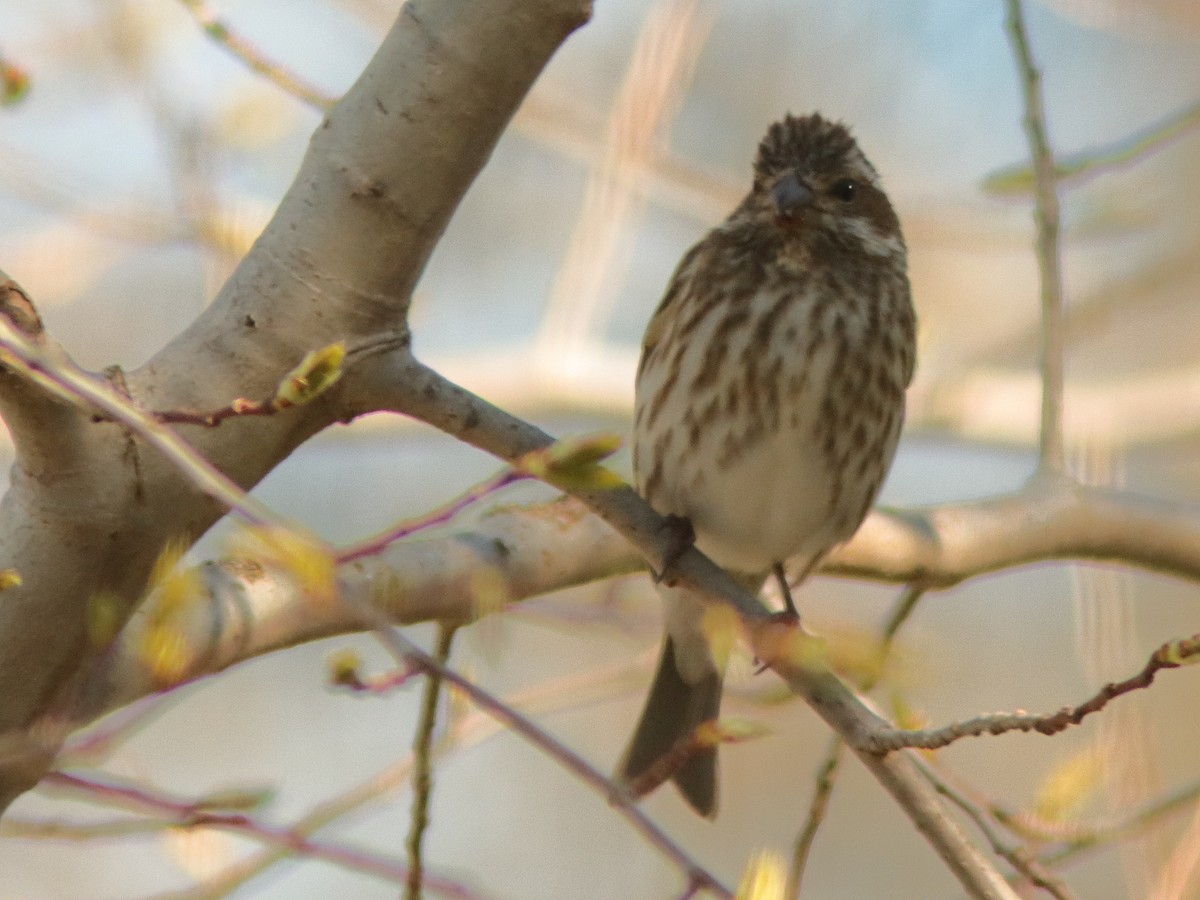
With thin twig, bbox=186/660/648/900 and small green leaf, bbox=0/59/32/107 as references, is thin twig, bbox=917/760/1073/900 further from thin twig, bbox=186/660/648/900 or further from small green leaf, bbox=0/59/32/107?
small green leaf, bbox=0/59/32/107

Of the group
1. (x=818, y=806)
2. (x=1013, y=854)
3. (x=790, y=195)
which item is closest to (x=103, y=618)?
(x=818, y=806)

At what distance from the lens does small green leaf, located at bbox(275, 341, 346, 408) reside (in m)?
1.88

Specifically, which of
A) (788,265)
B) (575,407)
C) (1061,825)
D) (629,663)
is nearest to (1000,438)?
(575,407)

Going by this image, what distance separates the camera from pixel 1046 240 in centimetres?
343

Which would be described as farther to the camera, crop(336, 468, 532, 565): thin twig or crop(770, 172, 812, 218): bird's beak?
crop(770, 172, 812, 218): bird's beak

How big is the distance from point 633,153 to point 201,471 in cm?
377

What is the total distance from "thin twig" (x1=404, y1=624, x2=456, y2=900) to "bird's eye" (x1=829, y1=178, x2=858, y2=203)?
1.89 meters

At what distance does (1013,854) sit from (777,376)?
4.78 feet

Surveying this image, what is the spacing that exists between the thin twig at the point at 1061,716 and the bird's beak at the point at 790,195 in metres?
2.07

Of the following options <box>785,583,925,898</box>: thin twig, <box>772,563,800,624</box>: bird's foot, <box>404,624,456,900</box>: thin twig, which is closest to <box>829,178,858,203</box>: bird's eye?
<box>772,563,800,624</box>: bird's foot

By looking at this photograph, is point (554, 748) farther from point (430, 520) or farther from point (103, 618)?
point (103, 618)

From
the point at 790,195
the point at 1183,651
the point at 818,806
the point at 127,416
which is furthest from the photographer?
the point at 790,195

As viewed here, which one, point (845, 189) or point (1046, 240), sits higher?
point (845, 189)

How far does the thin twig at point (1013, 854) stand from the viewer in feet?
7.87
